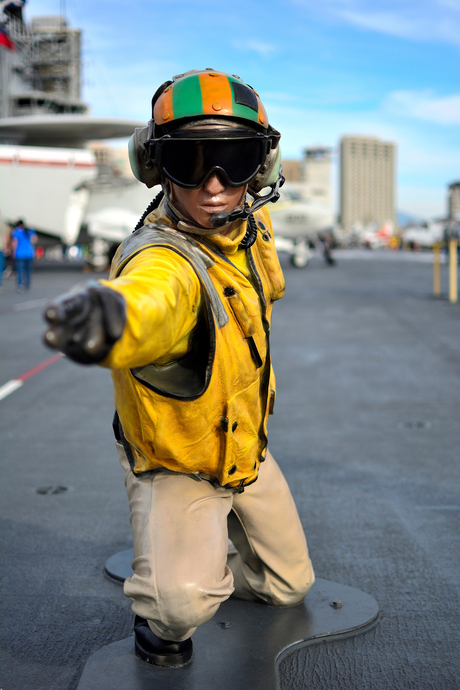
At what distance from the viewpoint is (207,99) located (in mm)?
1894

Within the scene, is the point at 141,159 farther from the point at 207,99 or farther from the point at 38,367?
the point at 38,367

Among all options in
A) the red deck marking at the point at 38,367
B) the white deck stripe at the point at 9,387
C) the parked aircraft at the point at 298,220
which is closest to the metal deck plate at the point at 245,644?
the white deck stripe at the point at 9,387

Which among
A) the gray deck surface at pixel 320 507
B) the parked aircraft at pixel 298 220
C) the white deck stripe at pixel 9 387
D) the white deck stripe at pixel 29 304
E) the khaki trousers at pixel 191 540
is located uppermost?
the parked aircraft at pixel 298 220

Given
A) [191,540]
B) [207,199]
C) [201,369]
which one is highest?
[207,199]

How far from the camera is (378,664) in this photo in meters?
2.29

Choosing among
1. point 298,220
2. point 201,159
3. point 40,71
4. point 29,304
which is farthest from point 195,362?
point 40,71

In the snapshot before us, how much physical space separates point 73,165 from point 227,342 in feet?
72.9

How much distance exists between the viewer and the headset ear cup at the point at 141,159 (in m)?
2.12

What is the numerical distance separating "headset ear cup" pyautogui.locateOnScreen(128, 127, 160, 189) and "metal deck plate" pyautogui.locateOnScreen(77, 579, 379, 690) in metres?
1.57

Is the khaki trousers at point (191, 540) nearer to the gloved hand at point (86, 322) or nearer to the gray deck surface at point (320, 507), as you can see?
the gray deck surface at point (320, 507)

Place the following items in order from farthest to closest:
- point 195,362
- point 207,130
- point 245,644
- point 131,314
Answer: point 245,644 → point 195,362 → point 207,130 → point 131,314

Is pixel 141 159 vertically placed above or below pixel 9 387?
above

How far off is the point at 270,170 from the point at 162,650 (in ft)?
5.21

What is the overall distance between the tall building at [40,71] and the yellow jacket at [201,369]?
141 feet
